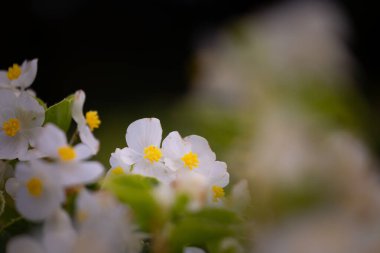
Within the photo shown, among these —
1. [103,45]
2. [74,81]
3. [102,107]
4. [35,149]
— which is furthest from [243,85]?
[103,45]

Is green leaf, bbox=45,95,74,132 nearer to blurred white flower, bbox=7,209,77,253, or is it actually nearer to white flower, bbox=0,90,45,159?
white flower, bbox=0,90,45,159

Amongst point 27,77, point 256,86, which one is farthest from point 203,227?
point 256,86

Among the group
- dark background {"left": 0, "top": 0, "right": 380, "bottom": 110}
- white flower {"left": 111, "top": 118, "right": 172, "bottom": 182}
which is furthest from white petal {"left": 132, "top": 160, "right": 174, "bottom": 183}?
dark background {"left": 0, "top": 0, "right": 380, "bottom": 110}

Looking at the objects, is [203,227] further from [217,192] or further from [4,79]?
[4,79]

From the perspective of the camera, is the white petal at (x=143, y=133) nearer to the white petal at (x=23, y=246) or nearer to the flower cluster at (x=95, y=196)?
the flower cluster at (x=95, y=196)

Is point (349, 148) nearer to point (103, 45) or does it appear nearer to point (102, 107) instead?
point (102, 107)
